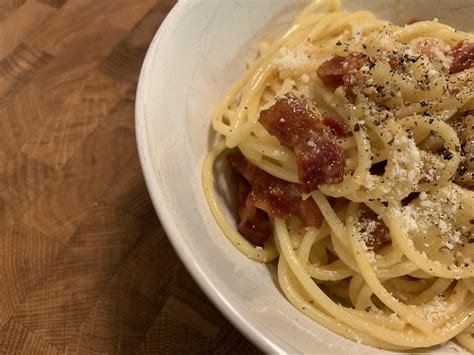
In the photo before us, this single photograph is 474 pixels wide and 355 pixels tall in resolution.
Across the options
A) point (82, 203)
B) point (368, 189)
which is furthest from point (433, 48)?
point (82, 203)

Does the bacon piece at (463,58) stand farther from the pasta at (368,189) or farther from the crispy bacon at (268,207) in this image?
the crispy bacon at (268,207)

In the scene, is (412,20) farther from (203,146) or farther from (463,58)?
(203,146)

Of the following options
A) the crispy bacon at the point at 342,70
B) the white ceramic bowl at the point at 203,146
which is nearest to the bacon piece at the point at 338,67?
the crispy bacon at the point at 342,70

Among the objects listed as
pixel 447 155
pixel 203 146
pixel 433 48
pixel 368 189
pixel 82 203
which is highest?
pixel 433 48

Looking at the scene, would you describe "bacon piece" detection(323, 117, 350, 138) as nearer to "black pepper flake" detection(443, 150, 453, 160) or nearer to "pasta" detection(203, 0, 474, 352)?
"pasta" detection(203, 0, 474, 352)

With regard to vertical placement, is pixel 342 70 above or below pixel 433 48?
below

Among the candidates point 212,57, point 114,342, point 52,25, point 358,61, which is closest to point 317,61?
point 358,61
